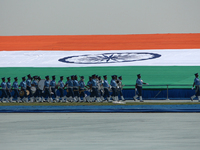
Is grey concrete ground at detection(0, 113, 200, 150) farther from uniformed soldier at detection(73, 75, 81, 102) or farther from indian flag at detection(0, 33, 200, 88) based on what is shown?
indian flag at detection(0, 33, 200, 88)

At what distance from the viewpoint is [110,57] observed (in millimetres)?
40969

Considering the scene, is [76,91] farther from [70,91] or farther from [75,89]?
[70,91]

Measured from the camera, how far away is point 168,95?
35.0m

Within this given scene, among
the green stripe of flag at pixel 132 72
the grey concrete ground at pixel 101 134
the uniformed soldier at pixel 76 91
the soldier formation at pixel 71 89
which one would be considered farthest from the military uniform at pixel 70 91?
the grey concrete ground at pixel 101 134

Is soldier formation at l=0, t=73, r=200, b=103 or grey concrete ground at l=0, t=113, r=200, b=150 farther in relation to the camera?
soldier formation at l=0, t=73, r=200, b=103

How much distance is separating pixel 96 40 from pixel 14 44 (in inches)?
324

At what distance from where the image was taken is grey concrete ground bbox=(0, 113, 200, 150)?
11641 millimetres

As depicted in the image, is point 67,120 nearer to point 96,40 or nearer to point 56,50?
point 56,50

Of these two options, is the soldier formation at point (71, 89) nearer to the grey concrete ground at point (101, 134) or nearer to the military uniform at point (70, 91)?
the military uniform at point (70, 91)

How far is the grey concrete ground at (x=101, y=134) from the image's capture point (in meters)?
11.6

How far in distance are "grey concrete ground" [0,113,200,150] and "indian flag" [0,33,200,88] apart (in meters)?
18.6

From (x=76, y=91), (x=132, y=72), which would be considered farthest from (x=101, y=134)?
(x=132, y=72)

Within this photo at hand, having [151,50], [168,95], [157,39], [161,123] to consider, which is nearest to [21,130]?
[161,123]

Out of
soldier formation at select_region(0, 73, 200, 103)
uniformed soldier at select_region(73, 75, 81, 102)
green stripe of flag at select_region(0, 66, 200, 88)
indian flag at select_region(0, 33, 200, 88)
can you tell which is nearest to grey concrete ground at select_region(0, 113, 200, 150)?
soldier formation at select_region(0, 73, 200, 103)
